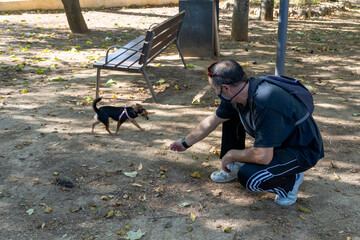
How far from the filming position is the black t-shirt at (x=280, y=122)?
2.58 m

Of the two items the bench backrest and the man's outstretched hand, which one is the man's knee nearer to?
the man's outstretched hand

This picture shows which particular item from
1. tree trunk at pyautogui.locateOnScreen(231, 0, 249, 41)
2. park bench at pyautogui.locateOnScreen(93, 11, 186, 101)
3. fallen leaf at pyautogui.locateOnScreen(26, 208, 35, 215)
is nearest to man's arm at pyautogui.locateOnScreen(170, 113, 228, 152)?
fallen leaf at pyautogui.locateOnScreen(26, 208, 35, 215)

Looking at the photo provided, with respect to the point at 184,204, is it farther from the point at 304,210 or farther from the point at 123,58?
the point at 123,58

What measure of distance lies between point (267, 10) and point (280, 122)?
905 cm

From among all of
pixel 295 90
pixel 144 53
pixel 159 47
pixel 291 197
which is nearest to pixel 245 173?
pixel 291 197

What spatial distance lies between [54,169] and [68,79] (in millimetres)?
3046

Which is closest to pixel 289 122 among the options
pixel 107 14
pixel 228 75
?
pixel 228 75

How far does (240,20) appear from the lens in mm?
8492

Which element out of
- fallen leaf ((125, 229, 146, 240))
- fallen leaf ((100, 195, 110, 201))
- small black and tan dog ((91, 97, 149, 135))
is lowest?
fallen leaf ((125, 229, 146, 240))

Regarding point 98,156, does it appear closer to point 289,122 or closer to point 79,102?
point 79,102

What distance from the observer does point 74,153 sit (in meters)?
3.97

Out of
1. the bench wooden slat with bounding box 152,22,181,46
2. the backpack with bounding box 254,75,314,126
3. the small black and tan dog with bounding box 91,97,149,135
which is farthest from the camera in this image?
the bench wooden slat with bounding box 152,22,181,46

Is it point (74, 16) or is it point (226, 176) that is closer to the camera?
point (226, 176)

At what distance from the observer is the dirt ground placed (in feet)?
9.61
